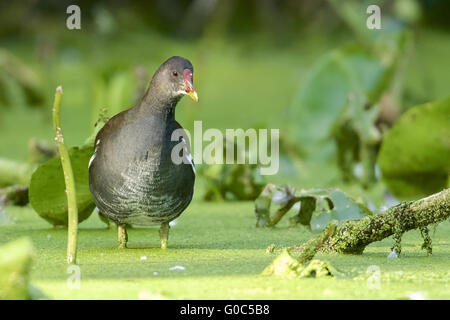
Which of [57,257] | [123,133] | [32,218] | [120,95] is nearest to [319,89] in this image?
[120,95]

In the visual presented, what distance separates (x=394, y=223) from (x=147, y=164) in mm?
673

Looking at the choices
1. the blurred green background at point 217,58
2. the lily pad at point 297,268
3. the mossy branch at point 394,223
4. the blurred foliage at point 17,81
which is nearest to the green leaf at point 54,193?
the mossy branch at point 394,223

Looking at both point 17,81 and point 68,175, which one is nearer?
point 68,175

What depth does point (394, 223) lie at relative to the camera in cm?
235

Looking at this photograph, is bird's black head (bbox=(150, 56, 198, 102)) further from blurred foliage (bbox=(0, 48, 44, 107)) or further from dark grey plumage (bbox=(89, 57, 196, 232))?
blurred foliage (bbox=(0, 48, 44, 107))

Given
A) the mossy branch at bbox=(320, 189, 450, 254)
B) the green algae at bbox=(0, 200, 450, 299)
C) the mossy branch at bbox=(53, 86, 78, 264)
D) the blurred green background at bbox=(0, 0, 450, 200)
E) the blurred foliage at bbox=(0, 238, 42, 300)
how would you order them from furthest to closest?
the blurred green background at bbox=(0, 0, 450, 200)
the mossy branch at bbox=(320, 189, 450, 254)
the mossy branch at bbox=(53, 86, 78, 264)
the green algae at bbox=(0, 200, 450, 299)
the blurred foliage at bbox=(0, 238, 42, 300)

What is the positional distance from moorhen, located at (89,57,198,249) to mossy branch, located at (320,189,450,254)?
46 cm

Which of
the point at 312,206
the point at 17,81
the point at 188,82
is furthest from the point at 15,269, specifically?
the point at 17,81

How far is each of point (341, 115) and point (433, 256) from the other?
1.88 meters

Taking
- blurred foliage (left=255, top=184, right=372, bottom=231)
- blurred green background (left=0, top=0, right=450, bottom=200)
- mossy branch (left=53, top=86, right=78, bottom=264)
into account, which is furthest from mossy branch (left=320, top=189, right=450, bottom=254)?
blurred green background (left=0, top=0, right=450, bottom=200)

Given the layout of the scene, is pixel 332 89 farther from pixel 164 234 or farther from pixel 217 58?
pixel 217 58

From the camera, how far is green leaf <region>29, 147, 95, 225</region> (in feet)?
9.36

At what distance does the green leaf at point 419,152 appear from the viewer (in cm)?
343
